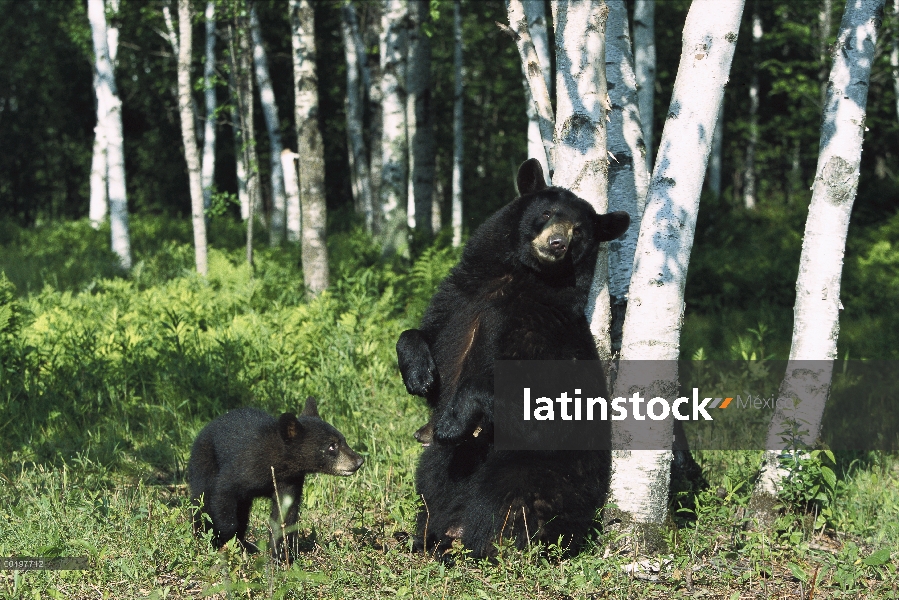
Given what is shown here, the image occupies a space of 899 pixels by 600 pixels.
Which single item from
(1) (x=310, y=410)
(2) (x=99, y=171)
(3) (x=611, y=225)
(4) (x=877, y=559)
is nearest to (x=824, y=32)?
(2) (x=99, y=171)

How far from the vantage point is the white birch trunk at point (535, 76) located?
18.8ft

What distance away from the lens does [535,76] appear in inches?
226

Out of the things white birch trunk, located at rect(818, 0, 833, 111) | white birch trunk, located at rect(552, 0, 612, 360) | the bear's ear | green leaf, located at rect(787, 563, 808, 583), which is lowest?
green leaf, located at rect(787, 563, 808, 583)

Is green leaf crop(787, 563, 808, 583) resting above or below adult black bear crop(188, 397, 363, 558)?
below

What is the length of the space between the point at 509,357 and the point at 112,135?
1303 cm

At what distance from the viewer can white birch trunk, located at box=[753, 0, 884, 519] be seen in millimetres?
5465

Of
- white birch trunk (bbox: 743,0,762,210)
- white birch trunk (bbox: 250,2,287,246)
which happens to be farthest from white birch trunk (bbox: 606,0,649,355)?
white birch trunk (bbox: 743,0,762,210)

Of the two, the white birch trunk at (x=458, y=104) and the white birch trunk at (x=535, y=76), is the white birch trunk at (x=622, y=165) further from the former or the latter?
the white birch trunk at (x=458, y=104)

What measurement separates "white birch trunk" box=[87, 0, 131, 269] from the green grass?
3442 mm

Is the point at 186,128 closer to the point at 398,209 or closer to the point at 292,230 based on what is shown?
the point at 398,209

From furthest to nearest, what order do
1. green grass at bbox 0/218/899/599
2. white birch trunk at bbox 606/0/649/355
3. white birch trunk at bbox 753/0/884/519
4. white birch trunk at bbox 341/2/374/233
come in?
white birch trunk at bbox 341/2/374/233 < white birch trunk at bbox 606/0/649/355 < white birch trunk at bbox 753/0/884/519 < green grass at bbox 0/218/899/599

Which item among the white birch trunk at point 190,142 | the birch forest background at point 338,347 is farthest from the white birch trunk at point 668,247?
the white birch trunk at point 190,142

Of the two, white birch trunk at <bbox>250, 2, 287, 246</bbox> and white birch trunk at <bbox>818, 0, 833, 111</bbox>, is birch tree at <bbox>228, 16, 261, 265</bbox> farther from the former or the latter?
white birch trunk at <bbox>818, 0, 833, 111</bbox>

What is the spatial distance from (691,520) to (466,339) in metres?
1.81
